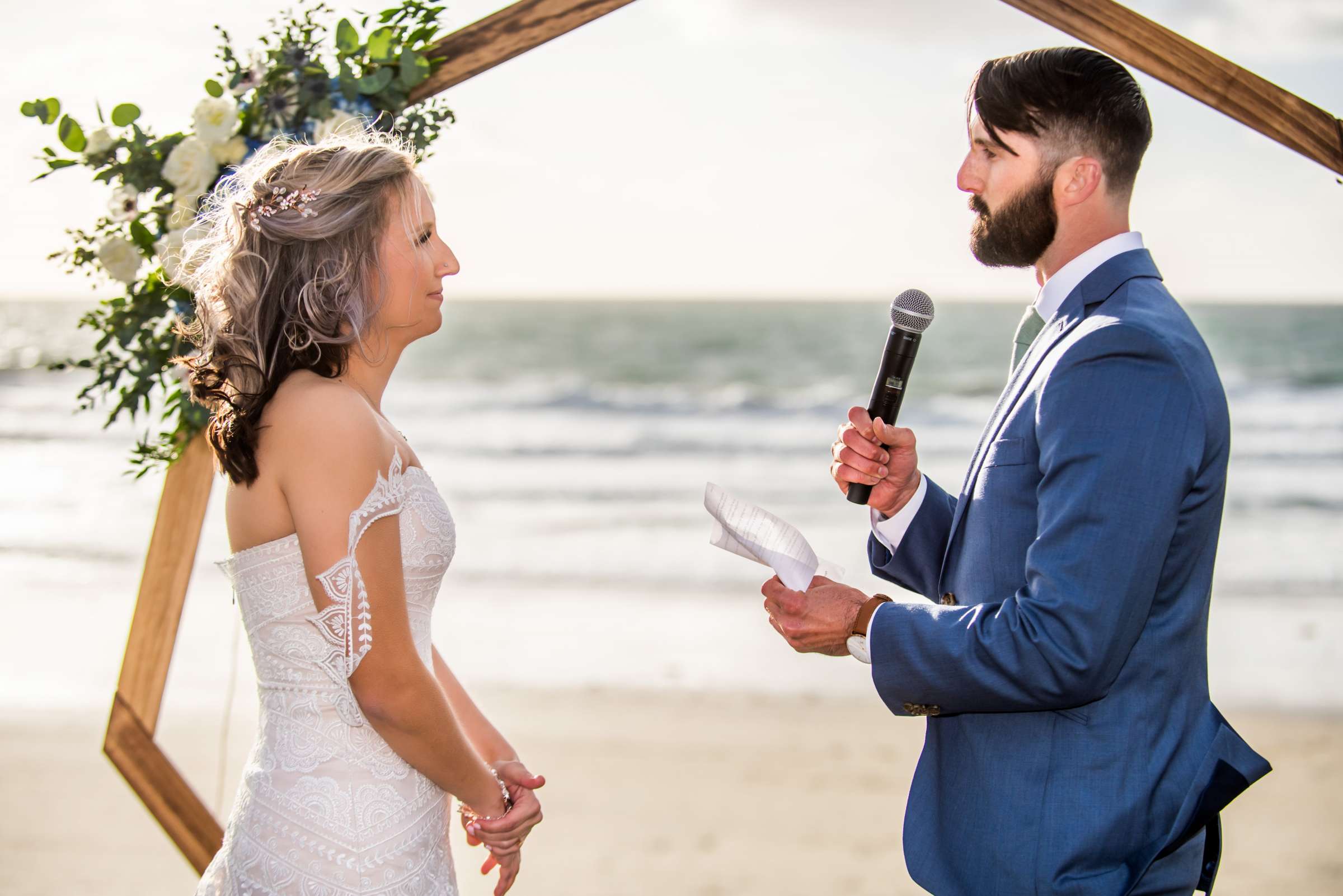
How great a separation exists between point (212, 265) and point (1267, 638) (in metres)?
6.57

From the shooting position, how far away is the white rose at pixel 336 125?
2396 mm

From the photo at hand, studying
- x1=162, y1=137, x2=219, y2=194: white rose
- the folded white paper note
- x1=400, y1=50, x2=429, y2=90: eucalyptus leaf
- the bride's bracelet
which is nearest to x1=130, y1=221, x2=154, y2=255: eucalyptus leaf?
x1=162, y1=137, x2=219, y2=194: white rose

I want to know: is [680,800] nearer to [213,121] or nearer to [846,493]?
[846,493]

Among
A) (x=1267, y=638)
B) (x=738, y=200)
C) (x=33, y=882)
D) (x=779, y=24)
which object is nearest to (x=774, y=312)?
(x=738, y=200)

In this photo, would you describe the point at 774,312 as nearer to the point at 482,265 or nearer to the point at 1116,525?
the point at 482,265

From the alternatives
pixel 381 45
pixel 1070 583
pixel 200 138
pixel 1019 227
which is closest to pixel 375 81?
pixel 381 45

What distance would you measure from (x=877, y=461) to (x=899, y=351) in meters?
0.27

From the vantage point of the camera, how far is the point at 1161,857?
1660 millimetres

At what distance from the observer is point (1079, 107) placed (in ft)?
5.83

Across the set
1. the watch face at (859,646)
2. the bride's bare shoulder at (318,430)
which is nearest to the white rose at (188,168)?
the bride's bare shoulder at (318,430)

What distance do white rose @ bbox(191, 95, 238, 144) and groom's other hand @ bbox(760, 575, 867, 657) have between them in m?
1.73

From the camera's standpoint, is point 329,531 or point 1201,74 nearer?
point 329,531

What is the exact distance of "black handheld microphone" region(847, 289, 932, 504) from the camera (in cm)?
187

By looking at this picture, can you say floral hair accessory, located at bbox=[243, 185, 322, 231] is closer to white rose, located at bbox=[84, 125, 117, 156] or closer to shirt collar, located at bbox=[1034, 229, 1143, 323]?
white rose, located at bbox=[84, 125, 117, 156]
